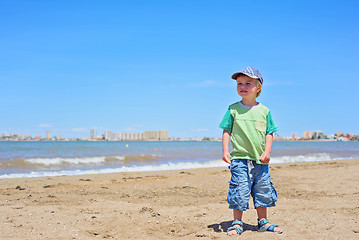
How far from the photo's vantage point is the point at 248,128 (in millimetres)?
3686

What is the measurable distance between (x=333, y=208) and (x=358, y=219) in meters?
0.71

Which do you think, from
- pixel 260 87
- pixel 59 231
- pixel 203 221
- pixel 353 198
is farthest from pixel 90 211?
pixel 353 198

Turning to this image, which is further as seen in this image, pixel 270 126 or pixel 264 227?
pixel 270 126

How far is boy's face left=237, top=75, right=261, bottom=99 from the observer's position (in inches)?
148

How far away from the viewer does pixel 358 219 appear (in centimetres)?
411

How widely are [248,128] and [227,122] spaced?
250 millimetres

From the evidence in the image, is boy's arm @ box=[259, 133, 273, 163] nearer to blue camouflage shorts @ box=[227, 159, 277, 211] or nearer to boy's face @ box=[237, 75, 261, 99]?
blue camouflage shorts @ box=[227, 159, 277, 211]

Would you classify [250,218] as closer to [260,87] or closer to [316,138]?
[260,87]

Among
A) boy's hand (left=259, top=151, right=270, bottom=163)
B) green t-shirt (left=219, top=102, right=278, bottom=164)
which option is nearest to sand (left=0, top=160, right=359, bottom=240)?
boy's hand (left=259, top=151, right=270, bottom=163)

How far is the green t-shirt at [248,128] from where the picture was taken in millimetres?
3635

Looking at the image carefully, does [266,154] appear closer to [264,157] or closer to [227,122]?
[264,157]

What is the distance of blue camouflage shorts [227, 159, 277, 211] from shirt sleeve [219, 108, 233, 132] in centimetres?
38

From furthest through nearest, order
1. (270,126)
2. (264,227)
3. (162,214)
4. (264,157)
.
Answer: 1. (162,214)
2. (270,126)
3. (264,227)
4. (264,157)

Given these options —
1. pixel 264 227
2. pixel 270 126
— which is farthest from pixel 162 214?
pixel 270 126
